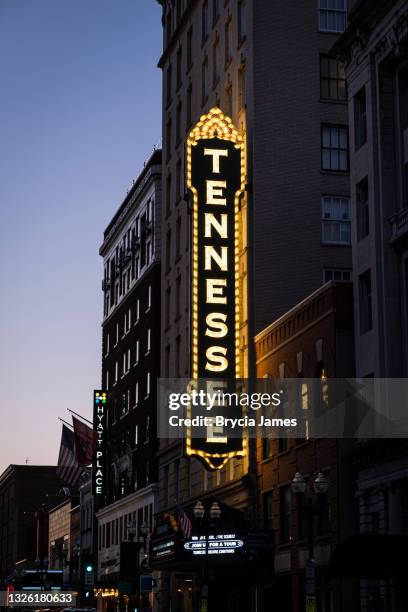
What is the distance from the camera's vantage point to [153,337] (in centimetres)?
8381

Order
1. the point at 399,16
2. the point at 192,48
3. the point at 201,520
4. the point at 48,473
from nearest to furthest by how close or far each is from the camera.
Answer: the point at 399,16
the point at 201,520
the point at 192,48
the point at 48,473

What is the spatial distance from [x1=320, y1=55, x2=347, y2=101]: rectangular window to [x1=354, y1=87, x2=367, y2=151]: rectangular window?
14786 millimetres

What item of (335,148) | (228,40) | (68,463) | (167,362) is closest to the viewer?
(335,148)

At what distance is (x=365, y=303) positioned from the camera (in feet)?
151

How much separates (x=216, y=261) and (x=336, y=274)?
20.7 ft

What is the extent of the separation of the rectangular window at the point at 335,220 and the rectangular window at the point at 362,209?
528 inches

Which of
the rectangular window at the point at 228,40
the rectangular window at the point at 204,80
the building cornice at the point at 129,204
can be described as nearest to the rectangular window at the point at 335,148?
the rectangular window at the point at 228,40

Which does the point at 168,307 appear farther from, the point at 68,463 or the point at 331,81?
the point at 331,81

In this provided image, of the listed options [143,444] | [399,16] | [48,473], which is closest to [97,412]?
[143,444]

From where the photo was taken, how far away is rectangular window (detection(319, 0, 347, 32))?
6297cm

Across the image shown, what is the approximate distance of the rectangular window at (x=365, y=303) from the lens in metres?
45.7

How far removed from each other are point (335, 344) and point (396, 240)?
18.6 ft

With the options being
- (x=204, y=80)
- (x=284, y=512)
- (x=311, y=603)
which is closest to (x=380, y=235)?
(x=311, y=603)

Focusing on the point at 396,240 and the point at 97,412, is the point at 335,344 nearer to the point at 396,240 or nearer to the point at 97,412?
the point at 396,240
